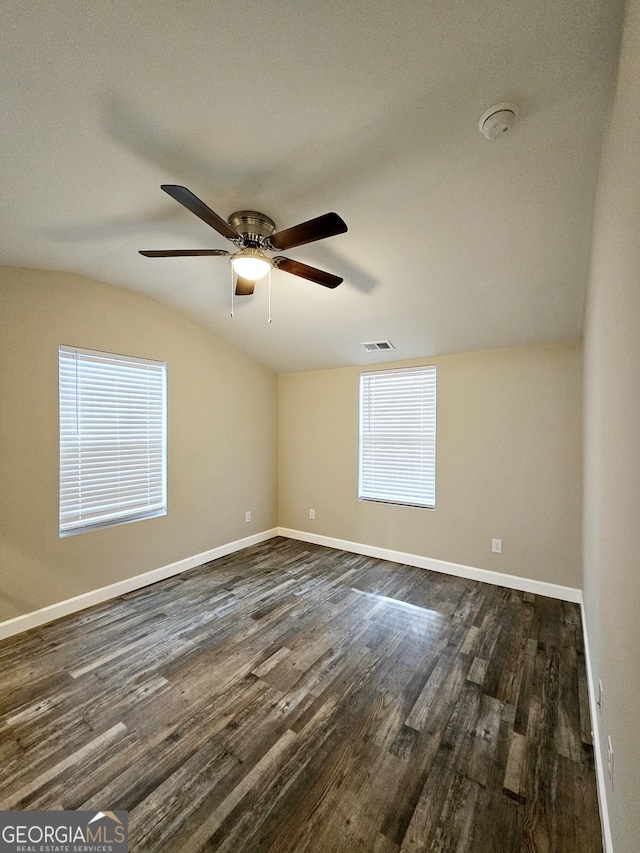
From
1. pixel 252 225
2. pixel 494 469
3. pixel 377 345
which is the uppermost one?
pixel 252 225

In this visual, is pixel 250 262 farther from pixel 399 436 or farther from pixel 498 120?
pixel 399 436

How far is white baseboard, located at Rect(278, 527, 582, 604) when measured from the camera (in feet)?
9.86

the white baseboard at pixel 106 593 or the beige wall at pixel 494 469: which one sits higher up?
the beige wall at pixel 494 469

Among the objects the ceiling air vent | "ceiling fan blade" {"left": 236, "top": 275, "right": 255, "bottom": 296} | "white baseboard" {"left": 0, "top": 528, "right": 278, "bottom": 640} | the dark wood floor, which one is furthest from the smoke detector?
"white baseboard" {"left": 0, "top": 528, "right": 278, "bottom": 640}

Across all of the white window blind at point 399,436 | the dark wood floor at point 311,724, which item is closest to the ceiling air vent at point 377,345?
the white window blind at point 399,436

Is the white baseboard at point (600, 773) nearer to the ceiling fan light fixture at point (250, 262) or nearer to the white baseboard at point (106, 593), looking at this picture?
the ceiling fan light fixture at point (250, 262)

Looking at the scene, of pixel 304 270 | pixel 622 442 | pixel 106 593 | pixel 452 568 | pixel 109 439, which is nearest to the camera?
pixel 622 442

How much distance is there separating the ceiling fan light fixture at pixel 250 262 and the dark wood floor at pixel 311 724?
239 cm

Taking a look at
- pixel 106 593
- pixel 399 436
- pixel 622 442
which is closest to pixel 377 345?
pixel 399 436

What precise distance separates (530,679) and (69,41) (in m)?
3.55

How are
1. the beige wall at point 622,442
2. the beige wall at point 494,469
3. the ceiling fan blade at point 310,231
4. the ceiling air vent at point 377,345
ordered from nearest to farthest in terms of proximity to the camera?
the beige wall at point 622,442
the ceiling fan blade at point 310,231
the beige wall at point 494,469
the ceiling air vent at point 377,345

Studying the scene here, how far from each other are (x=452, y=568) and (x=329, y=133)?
361cm

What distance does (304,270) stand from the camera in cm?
205

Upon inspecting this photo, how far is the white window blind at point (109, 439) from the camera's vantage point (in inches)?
111
